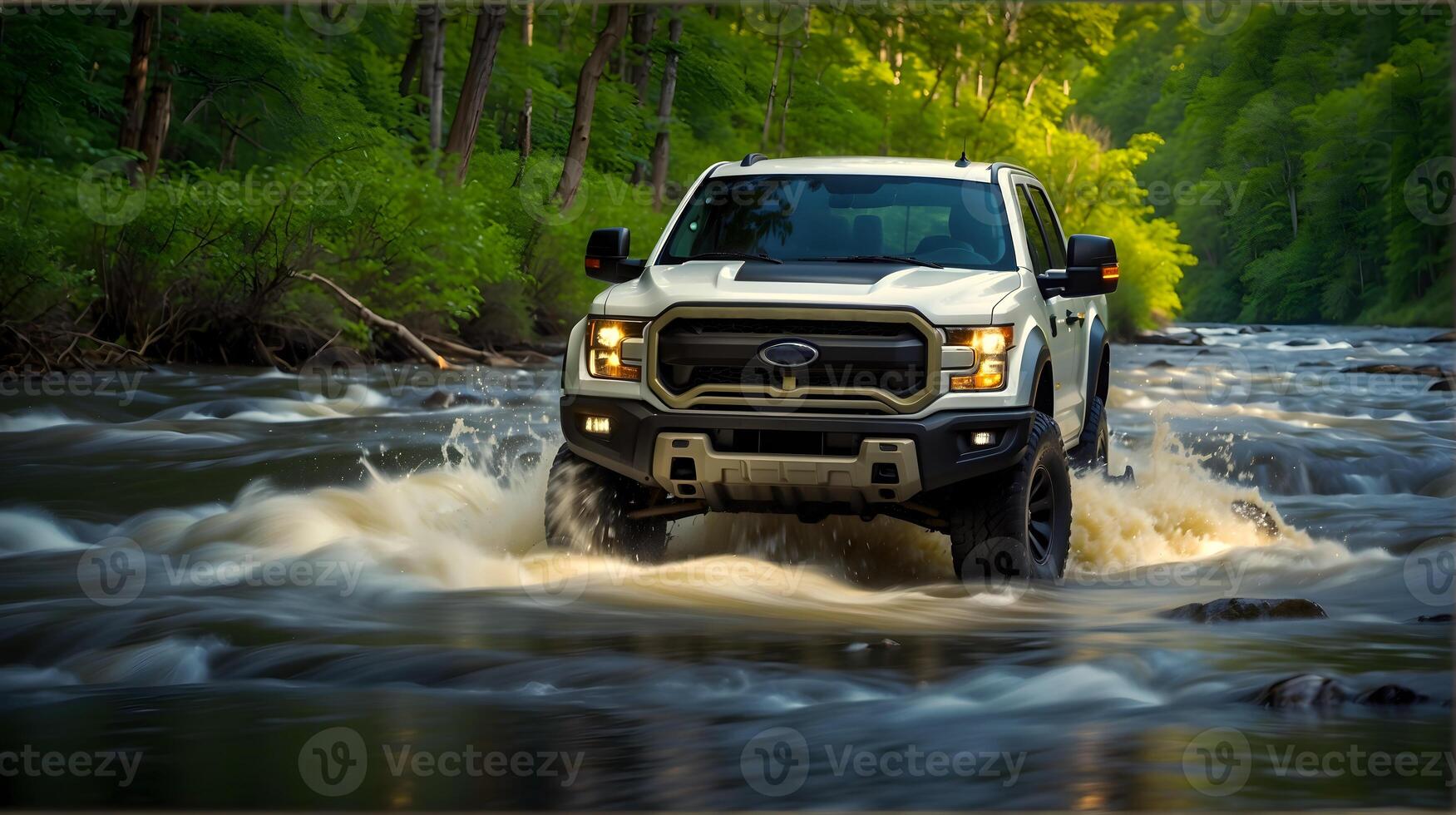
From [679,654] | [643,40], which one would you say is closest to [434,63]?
[643,40]

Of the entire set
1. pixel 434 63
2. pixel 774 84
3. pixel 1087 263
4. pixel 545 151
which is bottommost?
pixel 1087 263

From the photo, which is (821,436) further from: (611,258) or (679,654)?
(611,258)

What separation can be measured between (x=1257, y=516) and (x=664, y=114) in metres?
27.4

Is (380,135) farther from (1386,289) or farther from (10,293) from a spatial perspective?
(1386,289)

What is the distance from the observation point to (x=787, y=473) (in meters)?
7.79

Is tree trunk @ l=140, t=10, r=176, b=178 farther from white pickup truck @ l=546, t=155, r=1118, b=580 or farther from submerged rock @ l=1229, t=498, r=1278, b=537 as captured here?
white pickup truck @ l=546, t=155, r=1118, b=580

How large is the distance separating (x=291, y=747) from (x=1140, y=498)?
6.63 m

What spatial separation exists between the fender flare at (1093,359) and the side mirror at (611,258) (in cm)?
309

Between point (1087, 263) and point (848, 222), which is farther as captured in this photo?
point (848, 222)

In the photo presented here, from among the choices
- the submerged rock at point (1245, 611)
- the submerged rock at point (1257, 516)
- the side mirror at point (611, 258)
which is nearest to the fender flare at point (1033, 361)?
the submerged rock at point (1245, 611)

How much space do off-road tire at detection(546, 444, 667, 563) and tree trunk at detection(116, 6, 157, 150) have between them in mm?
20449

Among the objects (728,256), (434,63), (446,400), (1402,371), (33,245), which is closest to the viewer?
(728,256)

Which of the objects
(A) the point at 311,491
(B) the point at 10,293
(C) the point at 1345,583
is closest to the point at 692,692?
(C) the point at 1345,583

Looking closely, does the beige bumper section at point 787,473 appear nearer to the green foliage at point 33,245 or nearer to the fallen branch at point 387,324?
the green foliage at point 33,245
